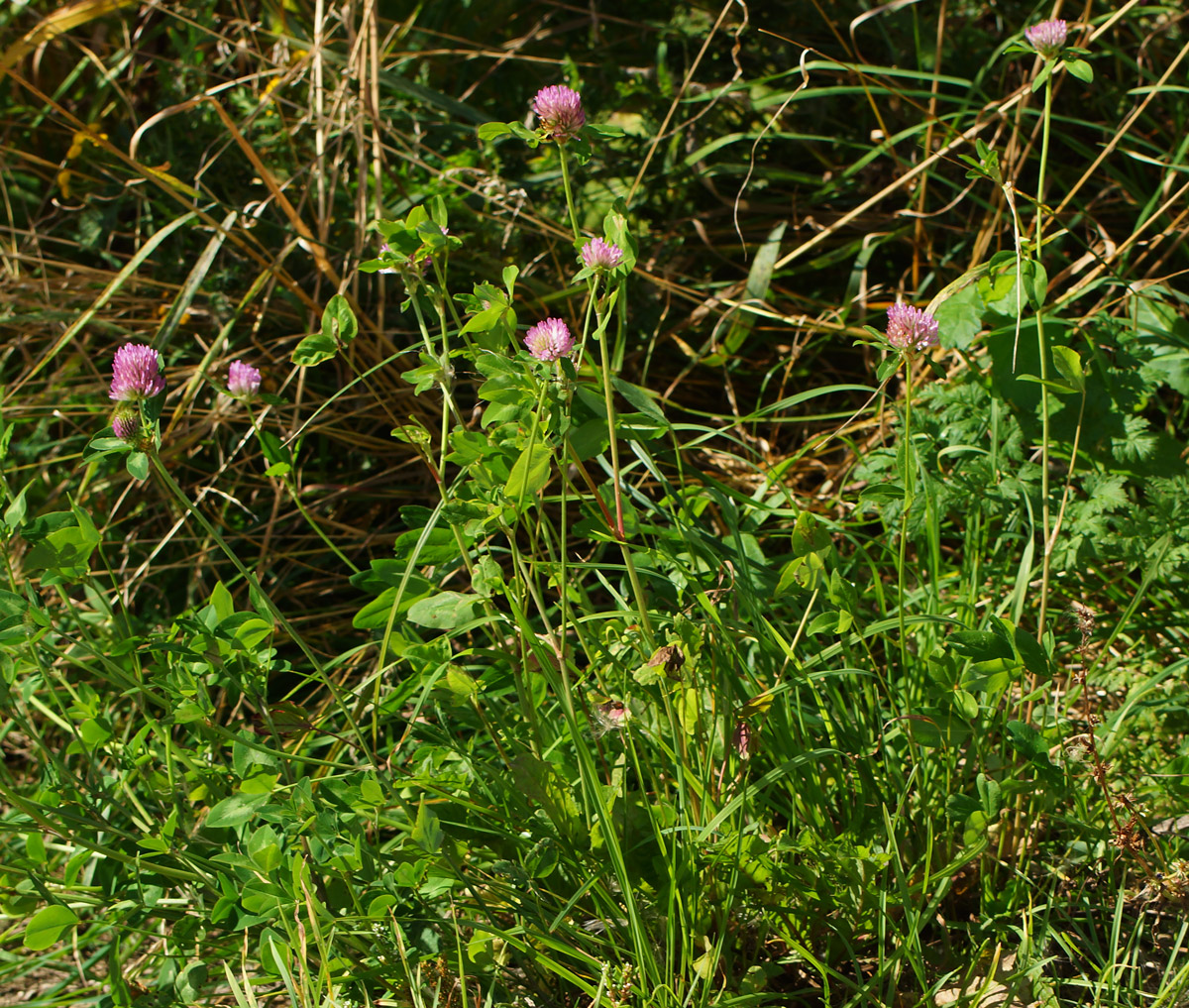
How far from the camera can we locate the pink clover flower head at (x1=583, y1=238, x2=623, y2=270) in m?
0.93

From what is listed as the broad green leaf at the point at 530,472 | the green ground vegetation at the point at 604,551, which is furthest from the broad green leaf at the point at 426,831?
the broad green leaf at the point at 530,472

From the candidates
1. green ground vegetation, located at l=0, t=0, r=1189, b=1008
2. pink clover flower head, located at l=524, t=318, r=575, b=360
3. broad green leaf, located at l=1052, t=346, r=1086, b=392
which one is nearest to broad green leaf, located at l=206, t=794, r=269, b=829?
green ground vegetation, located at l=0, t=0, r=1189, b=1008

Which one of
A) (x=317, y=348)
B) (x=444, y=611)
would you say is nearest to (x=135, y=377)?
(x=317, y=348)

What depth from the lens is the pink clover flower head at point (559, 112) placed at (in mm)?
963

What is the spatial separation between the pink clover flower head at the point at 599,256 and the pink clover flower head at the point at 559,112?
4.3 inches

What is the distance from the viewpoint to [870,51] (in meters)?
2.25

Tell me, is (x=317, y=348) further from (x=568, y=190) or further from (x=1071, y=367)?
(x=1071, y=367)

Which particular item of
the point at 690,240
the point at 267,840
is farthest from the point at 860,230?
the point at 267,840

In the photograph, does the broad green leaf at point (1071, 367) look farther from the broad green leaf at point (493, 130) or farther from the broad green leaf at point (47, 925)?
the broad green leaf at point (47, 925)

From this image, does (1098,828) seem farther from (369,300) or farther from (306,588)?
(369,300)

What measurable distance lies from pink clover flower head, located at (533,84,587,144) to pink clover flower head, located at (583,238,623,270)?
0.11 m

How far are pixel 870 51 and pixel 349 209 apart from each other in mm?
1111

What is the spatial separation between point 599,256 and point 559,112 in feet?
0.48

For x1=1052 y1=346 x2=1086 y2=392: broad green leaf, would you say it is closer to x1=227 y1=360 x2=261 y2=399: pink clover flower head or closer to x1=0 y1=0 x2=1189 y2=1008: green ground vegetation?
x1=0 y1=0 x2=1189 y2=1008: green ground vegetation
